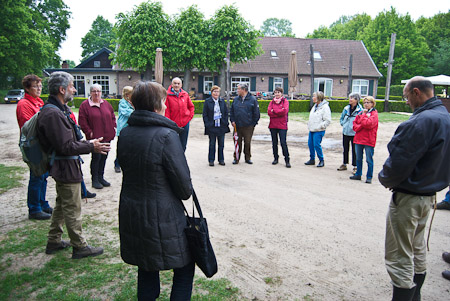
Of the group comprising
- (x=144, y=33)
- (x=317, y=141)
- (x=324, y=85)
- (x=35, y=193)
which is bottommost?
(x=35, y=193)

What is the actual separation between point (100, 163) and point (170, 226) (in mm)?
4615

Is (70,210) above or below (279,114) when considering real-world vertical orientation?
below

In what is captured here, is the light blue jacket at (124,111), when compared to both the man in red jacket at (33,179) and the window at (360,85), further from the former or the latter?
the window at (360,85)

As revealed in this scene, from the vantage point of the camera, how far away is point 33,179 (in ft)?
15.6

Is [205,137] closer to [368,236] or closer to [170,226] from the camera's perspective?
[368,236]

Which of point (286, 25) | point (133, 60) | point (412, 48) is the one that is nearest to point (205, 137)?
point (133, 60)

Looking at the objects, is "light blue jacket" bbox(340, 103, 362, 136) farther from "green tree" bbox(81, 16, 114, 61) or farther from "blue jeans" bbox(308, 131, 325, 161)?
"green tree" bbox(81, 16, 114, 61)

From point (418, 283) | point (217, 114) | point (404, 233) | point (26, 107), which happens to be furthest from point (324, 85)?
point (404, 233)

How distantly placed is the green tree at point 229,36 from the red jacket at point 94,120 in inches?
874

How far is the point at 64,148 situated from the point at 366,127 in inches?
223

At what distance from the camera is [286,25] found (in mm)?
89875

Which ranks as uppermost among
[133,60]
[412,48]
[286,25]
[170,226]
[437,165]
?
[286,25]

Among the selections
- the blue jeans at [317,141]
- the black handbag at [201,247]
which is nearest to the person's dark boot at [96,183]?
the black handbag at [201,247]

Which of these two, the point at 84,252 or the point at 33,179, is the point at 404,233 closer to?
the point at 84,252
